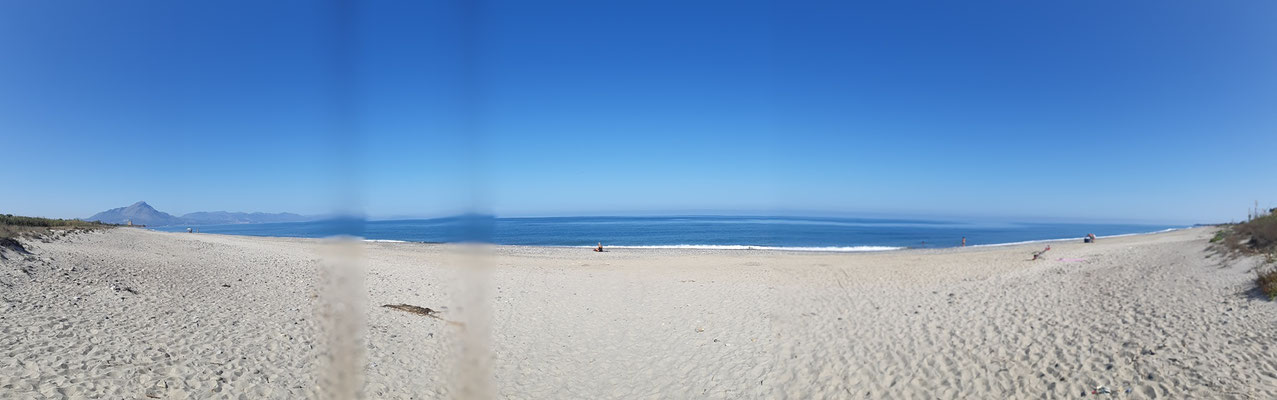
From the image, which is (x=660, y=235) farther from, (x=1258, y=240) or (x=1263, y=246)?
(x=1263, y=246)

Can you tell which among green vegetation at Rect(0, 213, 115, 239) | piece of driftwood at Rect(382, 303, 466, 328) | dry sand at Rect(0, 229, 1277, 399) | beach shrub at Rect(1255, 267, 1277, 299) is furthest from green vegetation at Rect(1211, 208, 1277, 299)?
green vegetation at Rect(0, 213, 115, 239)

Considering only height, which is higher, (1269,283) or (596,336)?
(1269,283)

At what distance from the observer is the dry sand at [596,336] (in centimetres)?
510

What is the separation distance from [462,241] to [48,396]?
518cm

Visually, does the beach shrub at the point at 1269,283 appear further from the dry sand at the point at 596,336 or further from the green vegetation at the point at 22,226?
the green vegetation at the point at 22,226

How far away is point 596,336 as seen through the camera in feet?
31.0

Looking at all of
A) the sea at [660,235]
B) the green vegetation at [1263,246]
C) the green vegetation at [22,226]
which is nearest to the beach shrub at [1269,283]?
the green vegetation at [1263,246]

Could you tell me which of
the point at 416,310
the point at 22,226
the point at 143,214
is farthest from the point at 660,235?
the point at 143,214

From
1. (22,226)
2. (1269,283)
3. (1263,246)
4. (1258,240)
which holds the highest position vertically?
(22,226)

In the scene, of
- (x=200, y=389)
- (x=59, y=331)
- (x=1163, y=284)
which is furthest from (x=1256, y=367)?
(x=59, y=331)

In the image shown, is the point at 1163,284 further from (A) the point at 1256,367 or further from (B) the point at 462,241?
(B) the point at 462,241

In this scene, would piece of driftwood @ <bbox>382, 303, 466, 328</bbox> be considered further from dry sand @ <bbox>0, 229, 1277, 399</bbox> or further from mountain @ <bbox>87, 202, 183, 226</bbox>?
mountain @ <bbox>87, 202, 183, 226</bbox>

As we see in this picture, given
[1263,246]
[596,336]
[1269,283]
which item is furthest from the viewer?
[1263,246]

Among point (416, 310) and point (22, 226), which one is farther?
point (22, 226)
